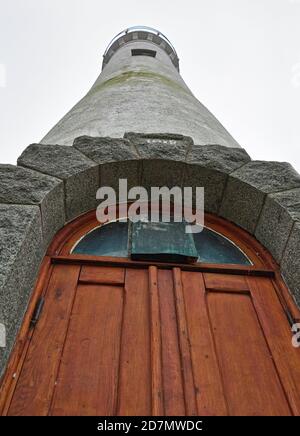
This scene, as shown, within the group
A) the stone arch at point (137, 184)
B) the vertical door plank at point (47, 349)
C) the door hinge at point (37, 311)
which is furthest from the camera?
the stone arch at point (137, 184)

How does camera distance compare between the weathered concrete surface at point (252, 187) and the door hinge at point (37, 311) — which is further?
the weathered concrete surface at point (252, 187)

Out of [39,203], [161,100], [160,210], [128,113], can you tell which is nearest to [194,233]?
[160,210]

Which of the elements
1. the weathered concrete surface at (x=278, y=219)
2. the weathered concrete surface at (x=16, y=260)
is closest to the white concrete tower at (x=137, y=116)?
the weathered concrete surface at (x=278, y=219)

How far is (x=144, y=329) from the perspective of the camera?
211cm

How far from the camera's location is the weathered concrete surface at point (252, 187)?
2877 mm

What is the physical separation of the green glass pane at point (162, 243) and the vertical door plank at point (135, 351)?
0.17m

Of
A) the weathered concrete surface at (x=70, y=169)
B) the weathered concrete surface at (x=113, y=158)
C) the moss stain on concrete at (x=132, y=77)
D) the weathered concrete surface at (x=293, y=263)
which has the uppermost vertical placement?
the moss stain on concrete at (x=132, y=77)

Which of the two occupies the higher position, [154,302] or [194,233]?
[194,233]

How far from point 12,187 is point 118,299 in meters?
0.94

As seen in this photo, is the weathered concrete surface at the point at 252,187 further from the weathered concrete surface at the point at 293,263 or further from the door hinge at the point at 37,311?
the door hinge at the point at 37,311

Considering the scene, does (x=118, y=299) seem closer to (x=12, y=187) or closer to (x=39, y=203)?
(x=39, y=203)

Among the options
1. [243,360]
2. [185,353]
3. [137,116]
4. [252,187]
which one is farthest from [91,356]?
[137,116]

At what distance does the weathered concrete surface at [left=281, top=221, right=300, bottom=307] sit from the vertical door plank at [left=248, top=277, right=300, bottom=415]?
0.37 feet

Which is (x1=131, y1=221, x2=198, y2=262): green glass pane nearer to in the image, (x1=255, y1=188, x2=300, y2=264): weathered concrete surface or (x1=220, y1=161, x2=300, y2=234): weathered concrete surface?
(x1=220, y1=161, x2=300, y2=234): weathered concrete surface
